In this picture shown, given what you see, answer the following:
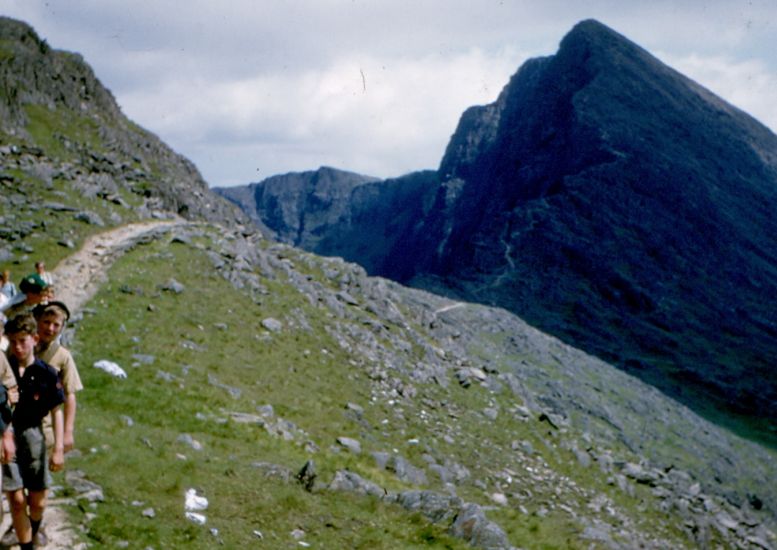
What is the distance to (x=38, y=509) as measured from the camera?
9.63 meters

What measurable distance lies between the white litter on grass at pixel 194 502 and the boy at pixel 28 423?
365cm

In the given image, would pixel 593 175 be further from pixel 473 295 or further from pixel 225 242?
pixel 225 242

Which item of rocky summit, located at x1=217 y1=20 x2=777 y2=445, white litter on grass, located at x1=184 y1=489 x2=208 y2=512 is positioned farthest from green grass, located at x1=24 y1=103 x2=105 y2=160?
rocky summit, located at x1=217 y1=20 x2=777 y2=445

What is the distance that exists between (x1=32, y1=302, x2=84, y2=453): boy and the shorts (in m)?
0.50

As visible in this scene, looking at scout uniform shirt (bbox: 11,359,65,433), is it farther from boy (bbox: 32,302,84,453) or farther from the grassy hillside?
the grassy hillside

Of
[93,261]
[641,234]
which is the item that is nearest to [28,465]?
[93,261]

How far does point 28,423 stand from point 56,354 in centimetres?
123

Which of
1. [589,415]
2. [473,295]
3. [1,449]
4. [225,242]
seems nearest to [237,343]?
[225,242]

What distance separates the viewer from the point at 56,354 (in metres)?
9.91

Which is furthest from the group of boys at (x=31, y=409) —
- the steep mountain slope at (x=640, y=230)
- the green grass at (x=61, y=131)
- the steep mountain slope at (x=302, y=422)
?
the steep mountain slope at (x=640, y=230)

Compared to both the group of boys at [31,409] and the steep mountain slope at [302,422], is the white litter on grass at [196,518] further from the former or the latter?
the group of boys at [31,409]

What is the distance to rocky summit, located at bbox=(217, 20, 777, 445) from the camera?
106 m

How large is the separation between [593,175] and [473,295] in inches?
2095

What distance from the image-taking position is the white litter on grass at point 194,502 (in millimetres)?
12787
